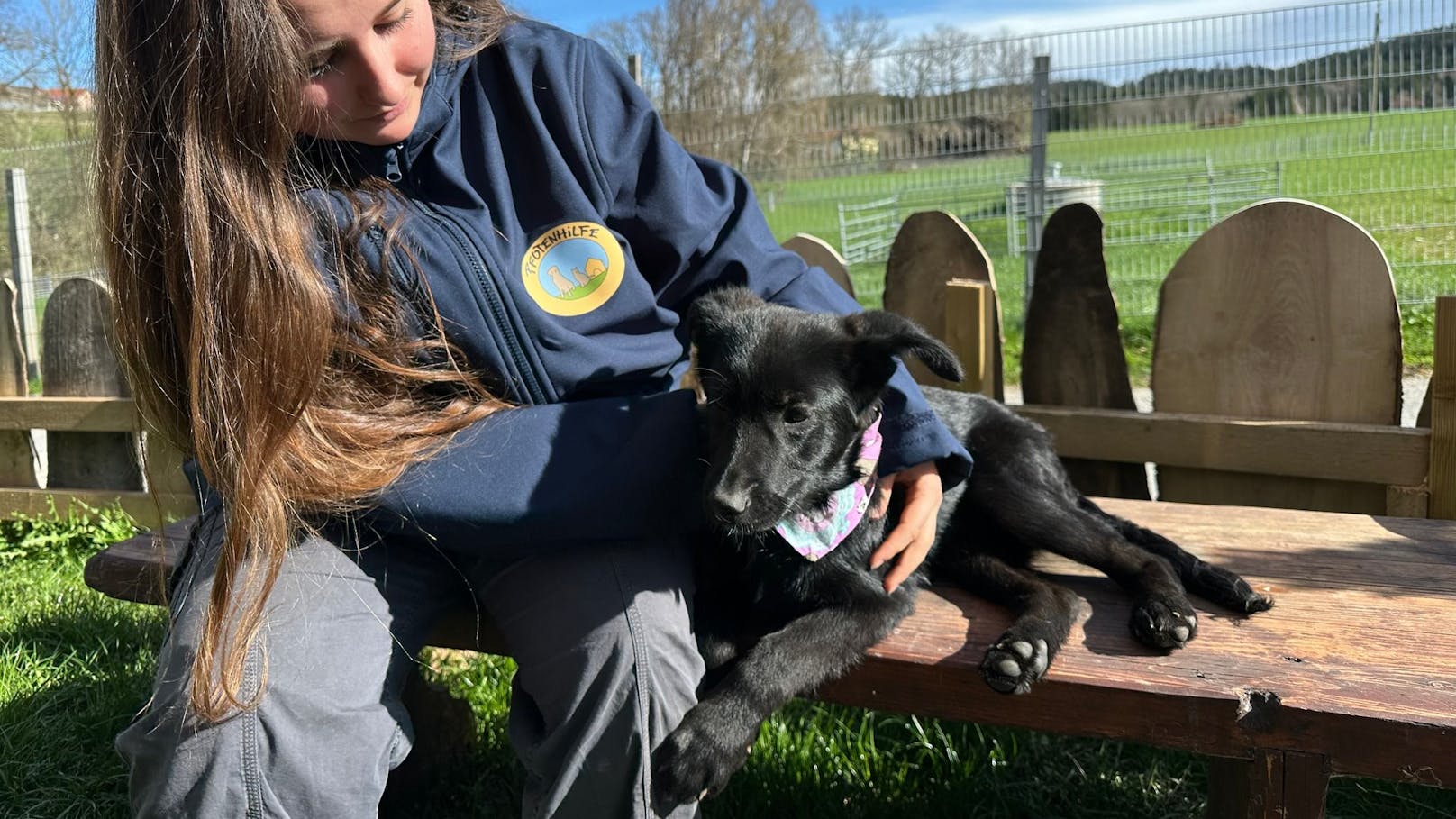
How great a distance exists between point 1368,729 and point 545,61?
6.70 ft

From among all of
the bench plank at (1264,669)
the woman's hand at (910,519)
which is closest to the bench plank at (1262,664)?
the bench plank at (1264,669)

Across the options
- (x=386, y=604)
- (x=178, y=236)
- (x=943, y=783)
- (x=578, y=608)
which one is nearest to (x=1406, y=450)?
(x=943, y=783)

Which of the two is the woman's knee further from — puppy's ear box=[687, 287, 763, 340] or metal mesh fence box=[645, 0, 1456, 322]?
metal mesh fence box=[645, 0, 1456, 322]

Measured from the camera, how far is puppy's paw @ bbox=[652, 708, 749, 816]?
6.12 ft

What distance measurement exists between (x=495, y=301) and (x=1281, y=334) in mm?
2541

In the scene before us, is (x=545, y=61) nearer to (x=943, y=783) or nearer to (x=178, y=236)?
(x=178, y=236)

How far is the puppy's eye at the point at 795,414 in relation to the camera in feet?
7.67

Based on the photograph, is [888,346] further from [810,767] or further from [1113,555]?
[810,767]

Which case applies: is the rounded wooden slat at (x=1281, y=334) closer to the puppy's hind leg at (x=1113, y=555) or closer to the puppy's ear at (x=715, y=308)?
the puppy's hind leg at (x=1113, y=555)

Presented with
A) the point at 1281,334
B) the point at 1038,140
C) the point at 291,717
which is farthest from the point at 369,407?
the point at 1038,140

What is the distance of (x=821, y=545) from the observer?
2.29 m

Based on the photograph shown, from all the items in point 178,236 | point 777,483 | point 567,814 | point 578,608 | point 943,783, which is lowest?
point 943,783

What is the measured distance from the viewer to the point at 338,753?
180 cm

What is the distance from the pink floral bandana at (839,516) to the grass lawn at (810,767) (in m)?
0.84
